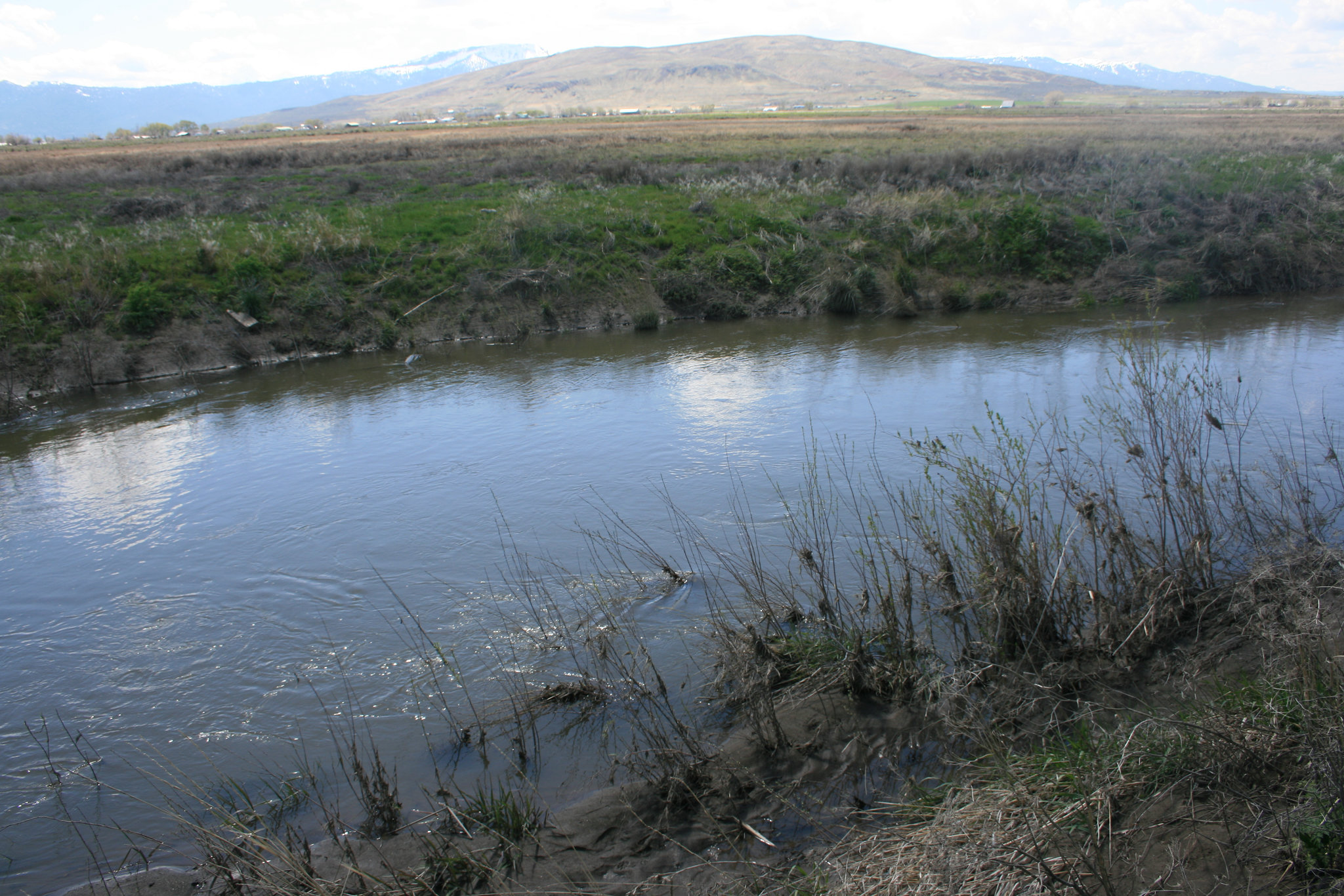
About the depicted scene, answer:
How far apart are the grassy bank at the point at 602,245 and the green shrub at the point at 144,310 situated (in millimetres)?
43

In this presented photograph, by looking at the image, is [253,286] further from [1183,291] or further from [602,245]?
[1183,291]

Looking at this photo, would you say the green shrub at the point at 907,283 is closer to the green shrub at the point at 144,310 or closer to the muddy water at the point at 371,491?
the muddy water at the point at 371,491

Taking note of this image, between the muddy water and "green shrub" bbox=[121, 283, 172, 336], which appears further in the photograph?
"green shrub" bbox=[121, 283, 172, 336]

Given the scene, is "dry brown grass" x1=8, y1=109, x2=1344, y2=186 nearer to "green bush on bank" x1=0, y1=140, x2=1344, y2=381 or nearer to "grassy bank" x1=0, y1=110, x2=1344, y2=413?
"grassy bank" x1=0, y1=110, x2=1344, y2=413

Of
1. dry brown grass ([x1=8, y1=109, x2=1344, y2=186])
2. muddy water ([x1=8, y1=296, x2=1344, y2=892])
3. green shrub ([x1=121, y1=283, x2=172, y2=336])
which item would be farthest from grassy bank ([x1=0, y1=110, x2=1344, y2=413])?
dry brown grass ([x1=8, y1=109, x2=1344, y2=186])

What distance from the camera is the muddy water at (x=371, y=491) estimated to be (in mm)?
5461

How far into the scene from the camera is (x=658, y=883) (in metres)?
3.59

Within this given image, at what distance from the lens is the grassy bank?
1753 centimetres

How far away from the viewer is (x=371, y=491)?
9773 millimetres

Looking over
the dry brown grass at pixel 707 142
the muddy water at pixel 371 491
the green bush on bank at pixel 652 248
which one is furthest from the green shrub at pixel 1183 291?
the dry brown grass at pixel 707 142

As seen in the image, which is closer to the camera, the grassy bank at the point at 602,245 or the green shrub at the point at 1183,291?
the grassy bank at the point at 602,245

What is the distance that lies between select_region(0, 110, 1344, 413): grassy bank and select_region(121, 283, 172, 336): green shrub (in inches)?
1.7

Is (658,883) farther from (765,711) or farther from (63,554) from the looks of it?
(63,554)

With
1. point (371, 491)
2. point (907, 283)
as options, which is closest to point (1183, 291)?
point (907, 283)
